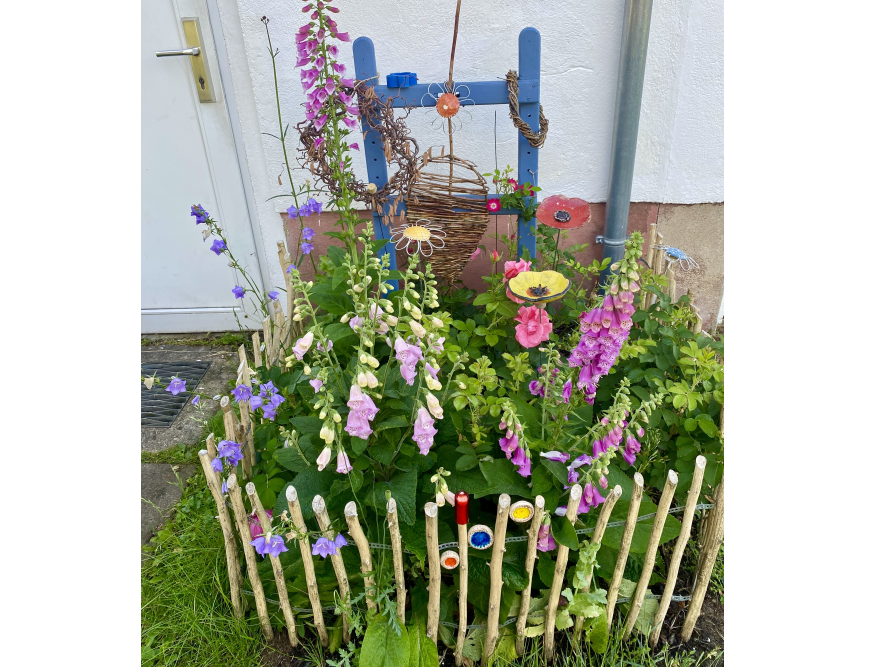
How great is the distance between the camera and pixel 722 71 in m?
2.52

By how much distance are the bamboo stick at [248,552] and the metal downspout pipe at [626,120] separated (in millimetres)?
2043

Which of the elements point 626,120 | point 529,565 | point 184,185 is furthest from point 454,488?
point 184,185

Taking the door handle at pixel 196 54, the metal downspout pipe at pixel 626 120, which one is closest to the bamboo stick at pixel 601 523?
the metal downspout pipe at pixel 626 120

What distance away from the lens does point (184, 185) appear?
3.07 meters

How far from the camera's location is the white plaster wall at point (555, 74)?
2404 mm

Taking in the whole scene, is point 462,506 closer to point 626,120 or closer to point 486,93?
point 486,93

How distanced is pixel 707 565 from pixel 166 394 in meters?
2.82

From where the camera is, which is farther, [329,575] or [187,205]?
[187,205]

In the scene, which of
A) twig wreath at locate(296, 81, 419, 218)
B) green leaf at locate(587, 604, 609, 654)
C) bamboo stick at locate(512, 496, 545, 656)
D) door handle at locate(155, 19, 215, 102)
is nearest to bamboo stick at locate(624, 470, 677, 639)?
green leaf at locate(587, 604, 609, 654)

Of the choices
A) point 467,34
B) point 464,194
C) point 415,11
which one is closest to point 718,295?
point 464,194

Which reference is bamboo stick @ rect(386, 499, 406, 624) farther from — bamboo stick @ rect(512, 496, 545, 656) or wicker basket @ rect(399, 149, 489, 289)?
wicker basket @ rect(399, 149, 489, 289)

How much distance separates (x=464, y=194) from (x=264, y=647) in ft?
6.09

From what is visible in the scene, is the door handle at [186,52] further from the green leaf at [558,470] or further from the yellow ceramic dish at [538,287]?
the green leaf at [558,470]

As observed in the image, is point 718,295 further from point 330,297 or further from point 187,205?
point 187,205
